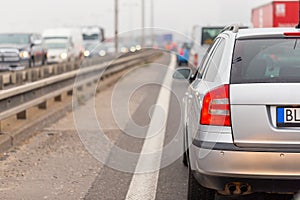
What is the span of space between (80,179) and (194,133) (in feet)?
7.20

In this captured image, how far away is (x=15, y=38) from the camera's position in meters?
34.7

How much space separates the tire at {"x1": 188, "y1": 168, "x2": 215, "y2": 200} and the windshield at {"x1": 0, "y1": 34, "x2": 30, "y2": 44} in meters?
30.2

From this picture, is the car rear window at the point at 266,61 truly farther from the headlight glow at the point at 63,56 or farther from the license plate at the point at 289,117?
the headlight glow at the point at 63,56

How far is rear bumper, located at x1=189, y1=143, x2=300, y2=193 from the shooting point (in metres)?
4.47

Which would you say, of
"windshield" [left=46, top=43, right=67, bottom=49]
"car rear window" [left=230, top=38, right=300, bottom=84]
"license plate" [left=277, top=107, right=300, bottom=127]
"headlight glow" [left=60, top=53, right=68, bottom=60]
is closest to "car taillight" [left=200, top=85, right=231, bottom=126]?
"car rear window" [left=230, top=38, right=300, bottom=84]

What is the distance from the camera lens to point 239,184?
15.1ft

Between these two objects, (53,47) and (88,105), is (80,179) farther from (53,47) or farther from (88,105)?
(53,47)

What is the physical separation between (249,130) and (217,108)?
1.02 feet

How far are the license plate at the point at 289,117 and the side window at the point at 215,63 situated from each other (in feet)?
2.29

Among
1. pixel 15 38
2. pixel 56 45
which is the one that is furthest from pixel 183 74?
pixel 56 45

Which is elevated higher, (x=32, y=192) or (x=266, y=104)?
(x=266, y=104)

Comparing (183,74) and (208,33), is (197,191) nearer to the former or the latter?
(183,74)

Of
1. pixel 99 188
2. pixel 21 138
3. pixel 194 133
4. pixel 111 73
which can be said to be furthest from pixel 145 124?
pixel 111 73

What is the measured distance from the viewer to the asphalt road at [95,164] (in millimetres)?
6199
